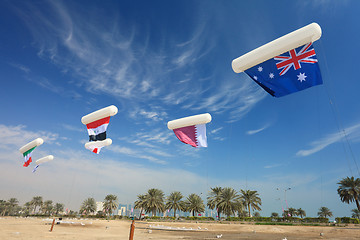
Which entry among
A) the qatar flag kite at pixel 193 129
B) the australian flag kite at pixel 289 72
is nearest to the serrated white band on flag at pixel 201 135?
the qatar flag kite at pixel 193 129

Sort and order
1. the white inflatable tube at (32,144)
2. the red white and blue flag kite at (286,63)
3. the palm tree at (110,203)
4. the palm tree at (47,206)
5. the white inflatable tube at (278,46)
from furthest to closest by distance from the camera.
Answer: the palm tree at (47,206) < the palm tree at (110,203) < the white inflatable tube at (32,144) < the red white and blue flag kite at (286,63) < the white inflatable tube at (278,46)

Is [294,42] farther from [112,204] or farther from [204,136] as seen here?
[112,204]

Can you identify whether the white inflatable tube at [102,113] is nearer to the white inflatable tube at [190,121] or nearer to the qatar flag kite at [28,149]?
the white inflatable tube at [190,121]

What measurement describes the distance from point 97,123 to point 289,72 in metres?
13.0

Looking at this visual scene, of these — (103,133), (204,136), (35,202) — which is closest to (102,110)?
(103,133)

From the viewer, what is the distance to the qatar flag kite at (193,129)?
1271 centimetres

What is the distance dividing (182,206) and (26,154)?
175ft

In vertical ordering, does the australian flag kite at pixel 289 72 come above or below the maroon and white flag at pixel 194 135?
above

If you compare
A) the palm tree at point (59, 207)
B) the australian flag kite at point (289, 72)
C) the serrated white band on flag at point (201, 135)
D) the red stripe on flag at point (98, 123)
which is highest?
the red stripe on flag at point (98, 123)

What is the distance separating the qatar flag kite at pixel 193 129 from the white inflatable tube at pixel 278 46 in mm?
4440

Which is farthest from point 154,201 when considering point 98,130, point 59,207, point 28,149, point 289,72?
point 59,207

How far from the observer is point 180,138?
13.2m

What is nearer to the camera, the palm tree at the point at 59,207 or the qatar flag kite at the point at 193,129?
the qatar flag kite at the point at 193,129

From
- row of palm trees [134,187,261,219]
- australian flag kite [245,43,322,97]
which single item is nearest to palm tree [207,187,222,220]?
row of palm trees [134,187,261,219]
